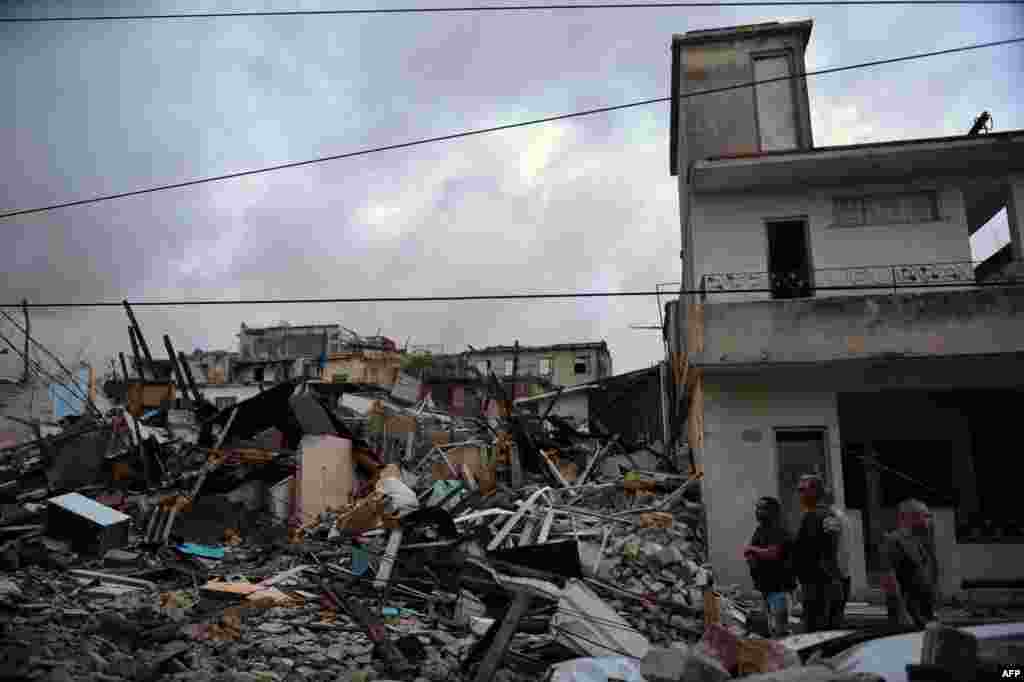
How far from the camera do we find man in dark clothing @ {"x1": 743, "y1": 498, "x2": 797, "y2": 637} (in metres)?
6.97

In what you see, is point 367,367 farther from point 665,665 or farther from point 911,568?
point 665,665

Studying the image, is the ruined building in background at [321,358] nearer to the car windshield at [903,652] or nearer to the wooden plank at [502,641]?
the wooden plank at [502,641]

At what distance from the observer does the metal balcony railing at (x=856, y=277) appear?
12.3 m

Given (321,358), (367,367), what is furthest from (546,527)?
(367,367)

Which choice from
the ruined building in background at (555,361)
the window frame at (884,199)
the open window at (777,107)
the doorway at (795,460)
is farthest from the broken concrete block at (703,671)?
the ruined building in background at (555,361)

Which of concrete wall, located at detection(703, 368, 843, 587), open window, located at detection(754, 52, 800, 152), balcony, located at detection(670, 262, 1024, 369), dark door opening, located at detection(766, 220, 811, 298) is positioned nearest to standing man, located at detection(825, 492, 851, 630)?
concrete wall, located at detection(703, 368, 843, 587)

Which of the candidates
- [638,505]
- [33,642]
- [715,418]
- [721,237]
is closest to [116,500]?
[33,642]

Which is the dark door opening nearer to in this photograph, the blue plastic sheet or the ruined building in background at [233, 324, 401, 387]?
the blue plastic sheet

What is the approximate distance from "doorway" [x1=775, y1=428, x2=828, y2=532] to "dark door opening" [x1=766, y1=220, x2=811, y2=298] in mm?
2600

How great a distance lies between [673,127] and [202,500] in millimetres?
13872

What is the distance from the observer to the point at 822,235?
12766mm

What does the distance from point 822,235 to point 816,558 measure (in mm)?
7914

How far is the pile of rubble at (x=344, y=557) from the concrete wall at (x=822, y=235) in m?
4.23

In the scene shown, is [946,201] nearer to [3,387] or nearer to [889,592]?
[889,592]
